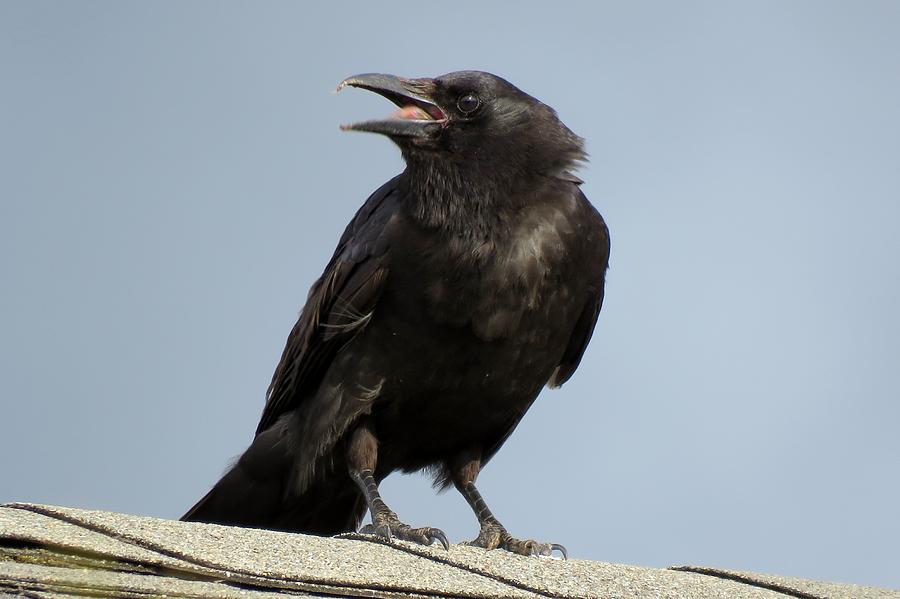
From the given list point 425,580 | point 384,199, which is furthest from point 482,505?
point 425,580

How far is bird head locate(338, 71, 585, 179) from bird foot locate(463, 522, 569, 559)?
1.63 meters

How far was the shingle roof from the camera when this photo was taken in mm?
2850

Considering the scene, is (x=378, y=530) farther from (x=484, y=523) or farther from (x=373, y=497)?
(x=484, y=523)

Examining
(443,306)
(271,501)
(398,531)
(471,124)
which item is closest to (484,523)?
(398,531)

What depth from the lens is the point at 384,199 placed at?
5.91 meters

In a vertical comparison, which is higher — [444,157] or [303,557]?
[444,157]

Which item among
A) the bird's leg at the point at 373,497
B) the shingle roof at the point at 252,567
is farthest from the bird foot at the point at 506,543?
the shingle roof at the point at 252,567

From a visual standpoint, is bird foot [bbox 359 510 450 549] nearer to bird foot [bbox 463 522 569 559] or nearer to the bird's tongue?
bird foot [bbox 463 522 569 559]

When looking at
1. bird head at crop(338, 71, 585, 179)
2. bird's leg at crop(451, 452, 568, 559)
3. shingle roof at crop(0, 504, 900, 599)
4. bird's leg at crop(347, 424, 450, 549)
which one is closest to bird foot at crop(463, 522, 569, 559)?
bird's leg at crop(451, 452, 568, 559)

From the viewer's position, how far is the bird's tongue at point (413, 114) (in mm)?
5883

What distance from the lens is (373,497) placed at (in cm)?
530

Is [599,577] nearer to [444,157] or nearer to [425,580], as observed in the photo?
[425,580]

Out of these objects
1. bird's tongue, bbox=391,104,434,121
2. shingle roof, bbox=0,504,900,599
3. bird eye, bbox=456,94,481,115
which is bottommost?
shingle roof, bbox=0,504,900,599

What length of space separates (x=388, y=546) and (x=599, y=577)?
0.67 metres
